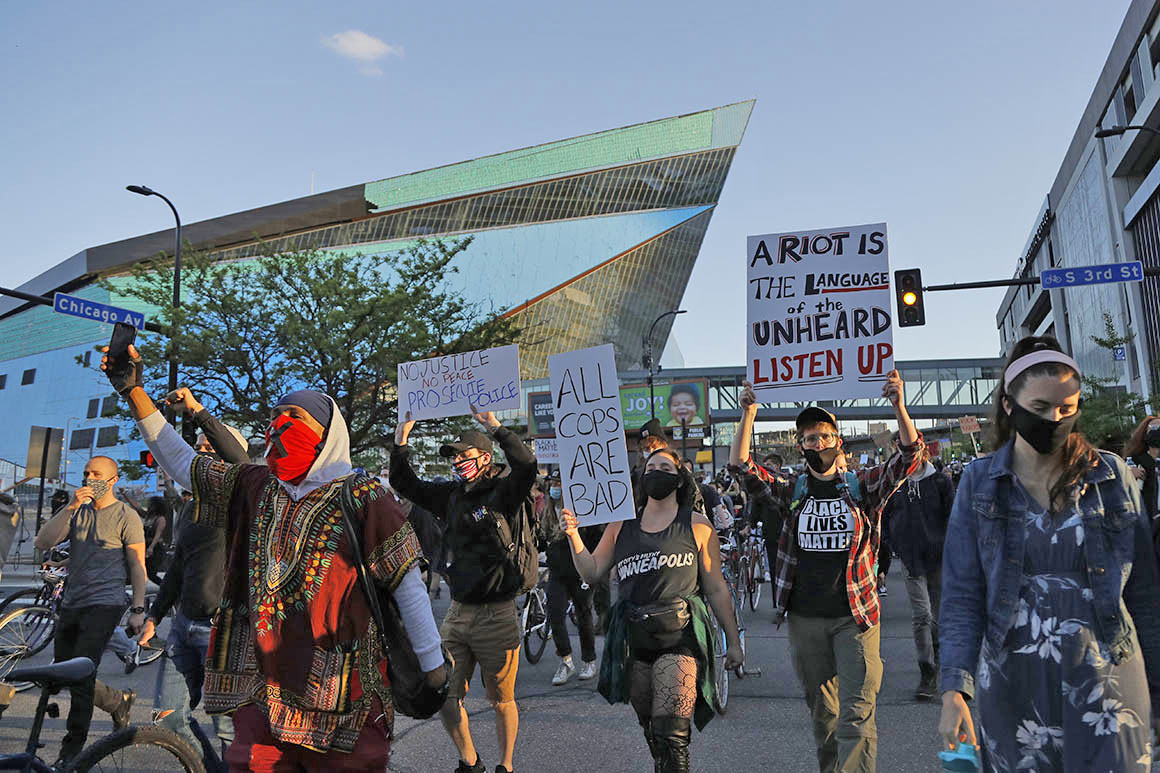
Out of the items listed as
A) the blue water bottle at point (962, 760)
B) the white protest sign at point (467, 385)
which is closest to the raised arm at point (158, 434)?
the blue water bottle at point (962, 760)

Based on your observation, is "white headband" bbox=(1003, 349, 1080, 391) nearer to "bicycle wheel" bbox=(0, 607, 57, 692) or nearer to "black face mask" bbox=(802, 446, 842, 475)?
"black face mask" bbox=(802, 446, 842, 475)

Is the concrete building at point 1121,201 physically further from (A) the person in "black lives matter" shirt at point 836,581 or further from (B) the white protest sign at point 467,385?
(A) the person in "black lives matter" shirt at point 836,581

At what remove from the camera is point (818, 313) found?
5.81 meters

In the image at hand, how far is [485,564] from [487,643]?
448 mm

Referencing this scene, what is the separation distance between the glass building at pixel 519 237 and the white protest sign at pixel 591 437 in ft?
220

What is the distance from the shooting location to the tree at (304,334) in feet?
75.7

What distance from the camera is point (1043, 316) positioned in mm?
76312

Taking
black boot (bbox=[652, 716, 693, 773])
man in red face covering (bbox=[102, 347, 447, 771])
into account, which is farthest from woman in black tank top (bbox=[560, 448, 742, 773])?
man in red face covering (bbox=[102, 347, 447, 771])

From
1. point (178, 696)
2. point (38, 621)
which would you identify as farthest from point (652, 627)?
point (38, 621)

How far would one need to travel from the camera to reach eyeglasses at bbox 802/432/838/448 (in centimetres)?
459

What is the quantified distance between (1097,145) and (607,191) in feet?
139

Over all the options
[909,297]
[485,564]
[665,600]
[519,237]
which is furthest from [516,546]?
[519,237]

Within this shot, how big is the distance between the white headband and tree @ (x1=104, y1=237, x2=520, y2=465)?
20473 mm

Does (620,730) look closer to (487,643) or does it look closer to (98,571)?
(487,643)
